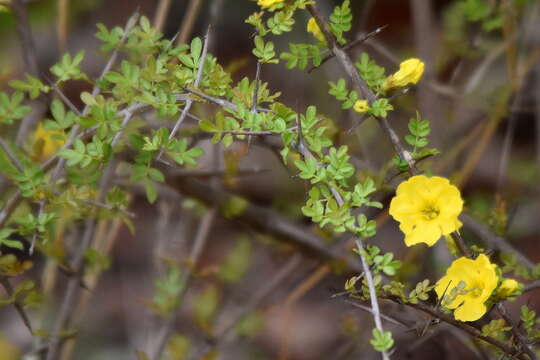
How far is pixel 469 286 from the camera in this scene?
3.35ft

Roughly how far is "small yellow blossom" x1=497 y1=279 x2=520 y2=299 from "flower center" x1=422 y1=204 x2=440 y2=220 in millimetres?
131

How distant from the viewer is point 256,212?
1.82 m

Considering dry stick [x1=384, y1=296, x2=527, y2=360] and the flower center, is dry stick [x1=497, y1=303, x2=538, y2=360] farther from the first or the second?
the flower center

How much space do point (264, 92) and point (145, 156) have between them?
0.20 metres

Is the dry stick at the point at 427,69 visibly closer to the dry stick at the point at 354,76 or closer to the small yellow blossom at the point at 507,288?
the dry stick at the point at 354,76

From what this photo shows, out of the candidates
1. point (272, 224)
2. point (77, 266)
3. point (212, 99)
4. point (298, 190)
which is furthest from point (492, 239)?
point (298, 190)

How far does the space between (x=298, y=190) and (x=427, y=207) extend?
153 centimetres

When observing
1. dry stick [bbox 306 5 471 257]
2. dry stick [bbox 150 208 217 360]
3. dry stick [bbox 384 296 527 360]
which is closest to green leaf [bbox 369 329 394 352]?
dry stick [bbox 384 296 527 360]

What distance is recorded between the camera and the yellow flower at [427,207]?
1.01 meters

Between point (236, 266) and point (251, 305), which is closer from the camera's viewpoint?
point (251, 305)

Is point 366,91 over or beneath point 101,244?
over

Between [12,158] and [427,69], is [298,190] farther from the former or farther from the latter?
[12,158]

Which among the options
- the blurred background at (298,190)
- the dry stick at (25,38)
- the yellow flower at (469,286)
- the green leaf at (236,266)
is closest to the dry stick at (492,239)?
the blurred background at (298,190)

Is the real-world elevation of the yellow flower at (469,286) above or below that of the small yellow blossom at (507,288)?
above
